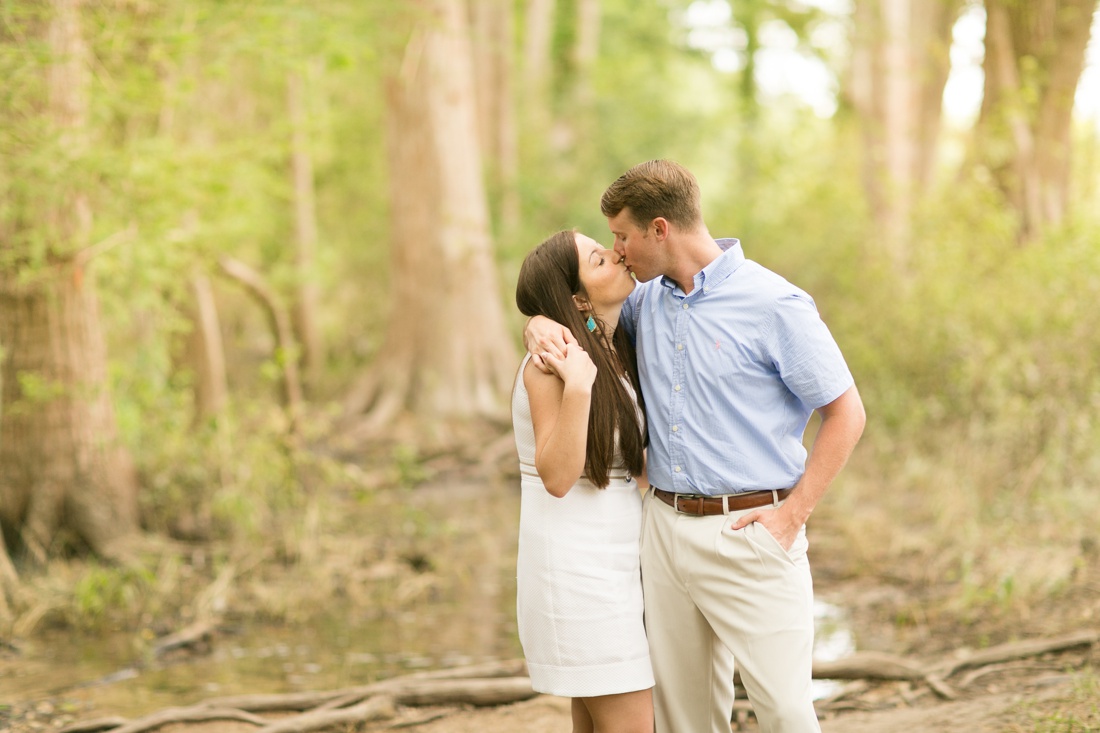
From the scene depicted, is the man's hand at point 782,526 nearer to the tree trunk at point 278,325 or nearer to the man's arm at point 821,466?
the man's arm at point 821,466

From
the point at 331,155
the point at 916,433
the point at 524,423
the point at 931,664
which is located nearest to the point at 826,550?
the point at 916,433

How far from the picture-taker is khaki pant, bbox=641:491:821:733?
323cm

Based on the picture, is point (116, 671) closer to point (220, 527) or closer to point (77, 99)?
point (220, 527)

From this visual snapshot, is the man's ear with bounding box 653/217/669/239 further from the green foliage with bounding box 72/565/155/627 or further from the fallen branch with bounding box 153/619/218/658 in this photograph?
the green foliage with bounding box 72/565/155/627

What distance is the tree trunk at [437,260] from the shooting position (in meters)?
14.4

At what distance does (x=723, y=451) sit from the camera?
3.30 metres

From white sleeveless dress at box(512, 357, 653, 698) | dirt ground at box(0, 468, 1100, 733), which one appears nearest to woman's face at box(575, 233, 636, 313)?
white sleeveless dress at box(512, 357, 653, 698)

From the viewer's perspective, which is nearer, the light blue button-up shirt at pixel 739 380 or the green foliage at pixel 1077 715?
the light blue button-up shirt at pixel 739 380

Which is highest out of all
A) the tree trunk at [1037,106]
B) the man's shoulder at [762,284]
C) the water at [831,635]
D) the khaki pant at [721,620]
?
the tree trunk at [1037,106]

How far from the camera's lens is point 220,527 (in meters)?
8.23

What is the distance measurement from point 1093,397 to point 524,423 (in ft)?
20.3

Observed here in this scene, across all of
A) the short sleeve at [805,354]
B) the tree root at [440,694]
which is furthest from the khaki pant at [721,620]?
the tree root at [440,694]

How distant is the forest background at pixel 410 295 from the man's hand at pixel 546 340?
4.14 meters

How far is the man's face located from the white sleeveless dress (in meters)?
0.47
